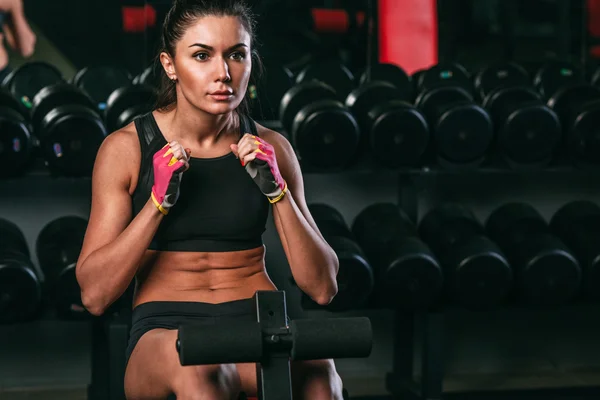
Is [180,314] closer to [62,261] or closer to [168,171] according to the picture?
[168,171]

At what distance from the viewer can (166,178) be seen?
1.68m

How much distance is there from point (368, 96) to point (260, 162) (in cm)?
175

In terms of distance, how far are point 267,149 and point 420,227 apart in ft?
6.02

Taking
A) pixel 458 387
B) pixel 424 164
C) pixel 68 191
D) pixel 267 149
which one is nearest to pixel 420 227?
pixel 424 164

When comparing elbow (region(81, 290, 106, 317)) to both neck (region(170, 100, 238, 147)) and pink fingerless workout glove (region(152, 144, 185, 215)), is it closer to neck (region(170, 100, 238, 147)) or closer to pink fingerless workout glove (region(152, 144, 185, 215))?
pink fingerless workout glove (region(152, 144, 185, 215))

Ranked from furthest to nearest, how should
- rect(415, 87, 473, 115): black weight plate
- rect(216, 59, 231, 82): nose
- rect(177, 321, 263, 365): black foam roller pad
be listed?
1. rect(415, 87, 473, 115): black weight plate
2. rect(216, 59, 231, 82): nose
3. rect(177, 321, 263, 365): black foam roller pad

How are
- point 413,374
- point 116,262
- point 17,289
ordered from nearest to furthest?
point 116,262
point 17,289
point 413,374

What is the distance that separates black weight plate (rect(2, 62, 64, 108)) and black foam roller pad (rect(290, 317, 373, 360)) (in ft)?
8.32

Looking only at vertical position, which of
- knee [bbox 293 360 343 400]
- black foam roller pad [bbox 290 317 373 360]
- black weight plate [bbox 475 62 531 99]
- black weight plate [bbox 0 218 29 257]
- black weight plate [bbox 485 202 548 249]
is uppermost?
black weight plate [bbox 475 62 531 99]

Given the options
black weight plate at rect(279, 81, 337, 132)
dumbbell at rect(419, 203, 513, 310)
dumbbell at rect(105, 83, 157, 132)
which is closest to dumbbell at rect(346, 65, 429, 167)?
black weight plate at rect(279, 81, 337, 132)

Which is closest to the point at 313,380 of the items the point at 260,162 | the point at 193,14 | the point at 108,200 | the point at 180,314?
the point at 180,314

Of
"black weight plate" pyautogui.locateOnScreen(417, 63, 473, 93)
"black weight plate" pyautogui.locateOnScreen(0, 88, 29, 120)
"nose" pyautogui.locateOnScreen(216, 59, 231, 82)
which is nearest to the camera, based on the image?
"nose" pyautogui.locateOnScreen(216, 59, 231, 82)

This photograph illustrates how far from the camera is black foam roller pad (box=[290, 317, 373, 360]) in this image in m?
1.47

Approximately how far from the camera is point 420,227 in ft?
11.4
